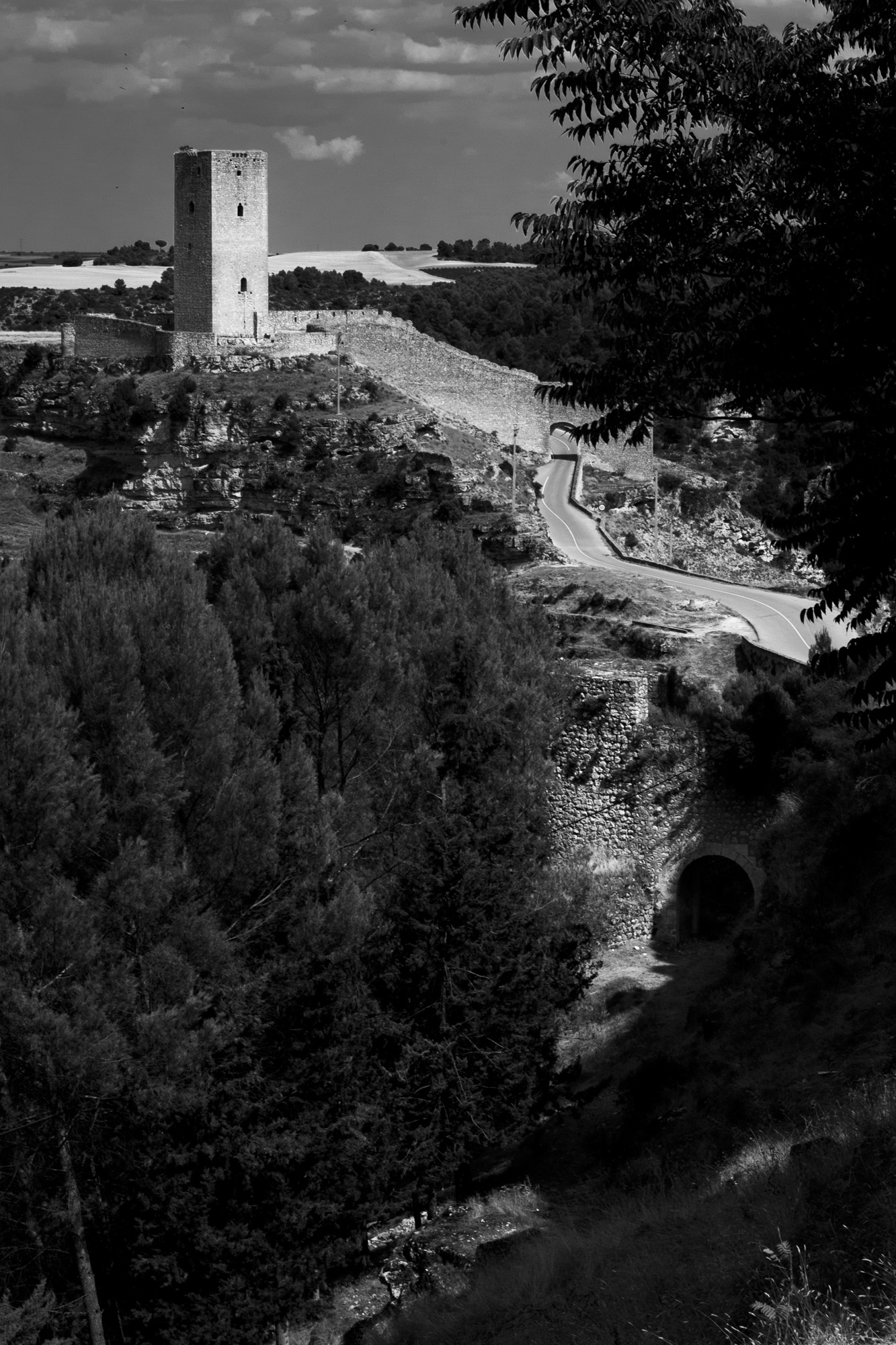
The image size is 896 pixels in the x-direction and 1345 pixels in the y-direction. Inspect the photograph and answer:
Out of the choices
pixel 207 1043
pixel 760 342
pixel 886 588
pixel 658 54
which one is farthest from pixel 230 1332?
pixel 658 54

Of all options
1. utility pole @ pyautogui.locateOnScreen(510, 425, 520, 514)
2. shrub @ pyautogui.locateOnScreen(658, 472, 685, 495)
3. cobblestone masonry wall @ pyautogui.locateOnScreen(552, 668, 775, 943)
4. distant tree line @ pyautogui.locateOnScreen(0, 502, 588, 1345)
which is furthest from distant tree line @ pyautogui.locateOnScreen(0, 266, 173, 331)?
distant tree line @ pyautogui.locateOnScreen(0, 502, 588, 1345)

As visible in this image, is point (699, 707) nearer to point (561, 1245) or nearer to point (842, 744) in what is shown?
point (842, 744)

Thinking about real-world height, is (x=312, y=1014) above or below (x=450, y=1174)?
above

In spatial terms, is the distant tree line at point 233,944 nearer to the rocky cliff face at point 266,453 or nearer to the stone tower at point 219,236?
the rocky cliff face at point 266,453

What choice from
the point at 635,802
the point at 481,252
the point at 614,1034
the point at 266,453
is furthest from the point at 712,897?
the point at 481,252

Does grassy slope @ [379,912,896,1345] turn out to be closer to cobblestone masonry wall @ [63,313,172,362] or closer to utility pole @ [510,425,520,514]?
utility pole @ [510,425,520,514]

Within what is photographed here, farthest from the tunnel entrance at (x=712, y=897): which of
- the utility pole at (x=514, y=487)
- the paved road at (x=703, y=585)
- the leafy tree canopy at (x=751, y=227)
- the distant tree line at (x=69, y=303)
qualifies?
the distant tree line at (x=69, y=303)
